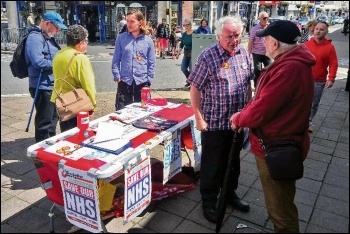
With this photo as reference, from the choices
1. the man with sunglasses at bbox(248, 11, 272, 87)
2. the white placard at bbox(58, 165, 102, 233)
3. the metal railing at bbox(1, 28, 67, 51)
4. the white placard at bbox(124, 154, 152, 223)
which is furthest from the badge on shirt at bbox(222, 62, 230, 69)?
the metal railing at bbox(1, 28, 67, 51)

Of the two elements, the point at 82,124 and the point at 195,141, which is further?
the point at 195,141

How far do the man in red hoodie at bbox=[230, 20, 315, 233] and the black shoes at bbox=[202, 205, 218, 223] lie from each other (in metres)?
0.73

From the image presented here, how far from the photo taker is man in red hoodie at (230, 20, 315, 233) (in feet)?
6.37

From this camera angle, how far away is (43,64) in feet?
11.6

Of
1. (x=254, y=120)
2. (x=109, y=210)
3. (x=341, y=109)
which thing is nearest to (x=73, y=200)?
(x=109, y=210)

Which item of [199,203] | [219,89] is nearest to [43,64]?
[219,89]

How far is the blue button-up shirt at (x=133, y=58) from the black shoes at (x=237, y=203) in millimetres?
1913

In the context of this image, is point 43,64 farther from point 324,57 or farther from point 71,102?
point 324,57

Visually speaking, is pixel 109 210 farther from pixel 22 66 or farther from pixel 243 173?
pixel 22 66

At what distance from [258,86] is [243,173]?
1940mm

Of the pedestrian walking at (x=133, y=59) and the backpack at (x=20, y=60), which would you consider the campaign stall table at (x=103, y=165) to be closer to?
the pedestrian walking at (x=133, y=59)

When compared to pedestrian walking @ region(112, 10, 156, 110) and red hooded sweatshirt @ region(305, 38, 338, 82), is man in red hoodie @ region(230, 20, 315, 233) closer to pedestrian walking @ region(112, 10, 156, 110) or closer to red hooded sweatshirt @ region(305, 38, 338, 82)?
pedestrian walking @ region(112, 10, 156, 110)

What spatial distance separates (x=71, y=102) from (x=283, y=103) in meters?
2.02

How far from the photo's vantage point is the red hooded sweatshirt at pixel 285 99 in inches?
76.1
